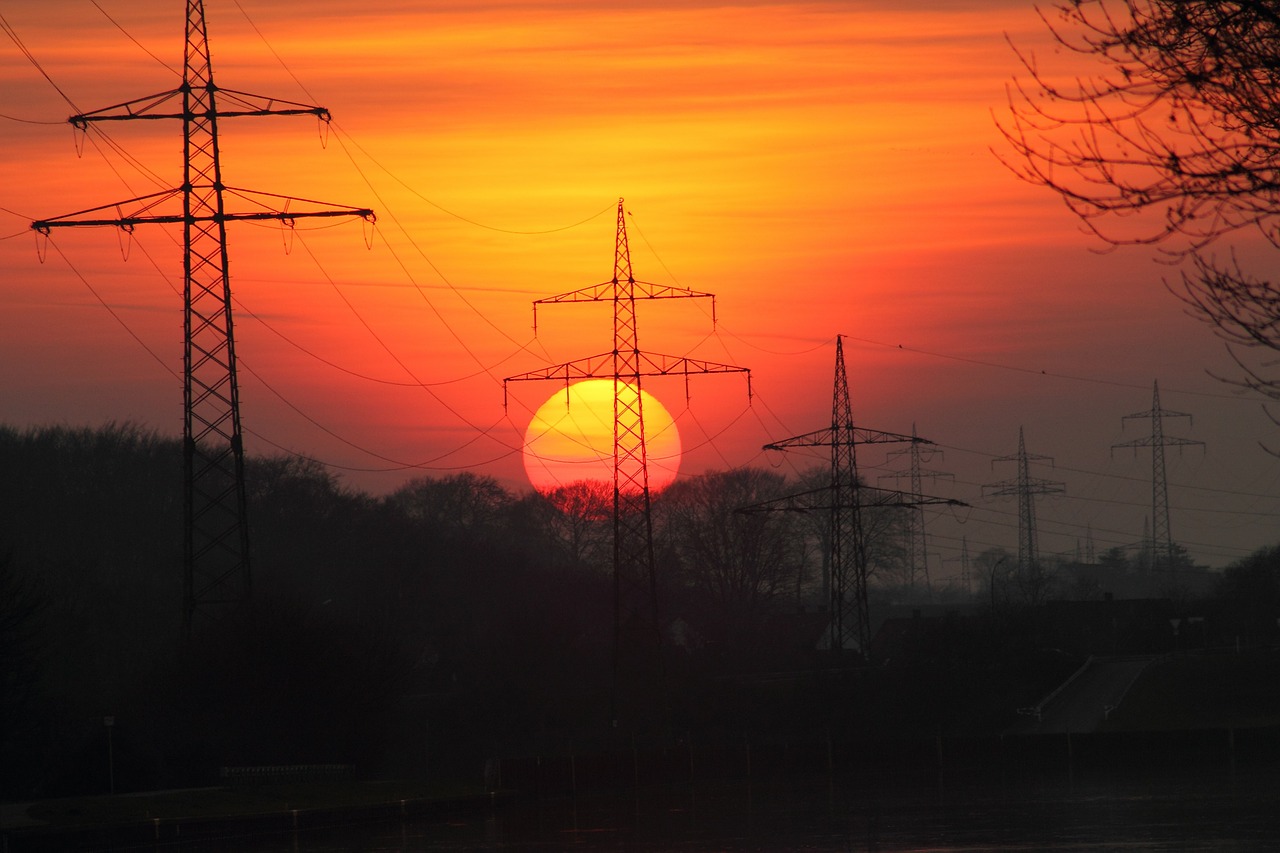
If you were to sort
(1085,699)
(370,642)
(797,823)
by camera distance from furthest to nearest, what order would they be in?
(1085,699) < (370,642) < (797,823)

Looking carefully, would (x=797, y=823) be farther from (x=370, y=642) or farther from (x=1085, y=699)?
(x=1085, y=699)

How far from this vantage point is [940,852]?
27.2 metres

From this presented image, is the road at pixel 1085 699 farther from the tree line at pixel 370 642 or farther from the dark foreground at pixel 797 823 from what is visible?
the dark foreground at pixel 797 823

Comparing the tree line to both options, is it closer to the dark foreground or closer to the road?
the road

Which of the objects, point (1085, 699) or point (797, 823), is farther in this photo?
point (1085, 699)

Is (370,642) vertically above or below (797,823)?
above

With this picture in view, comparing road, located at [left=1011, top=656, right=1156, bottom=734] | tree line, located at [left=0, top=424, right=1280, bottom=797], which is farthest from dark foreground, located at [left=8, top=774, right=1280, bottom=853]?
road, located at [left=1011, top=656, right=1156, bottom=734]

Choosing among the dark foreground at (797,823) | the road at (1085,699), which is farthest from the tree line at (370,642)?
the dark foreground at (797,823)

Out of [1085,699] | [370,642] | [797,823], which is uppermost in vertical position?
[370,642]

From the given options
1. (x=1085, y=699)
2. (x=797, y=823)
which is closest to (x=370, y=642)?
(x=797, y=823)

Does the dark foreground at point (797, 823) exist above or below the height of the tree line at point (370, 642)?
below

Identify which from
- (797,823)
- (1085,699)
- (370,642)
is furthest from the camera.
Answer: (1085,699)

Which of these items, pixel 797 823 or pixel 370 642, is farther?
pixel 370 642

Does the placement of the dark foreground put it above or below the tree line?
below
